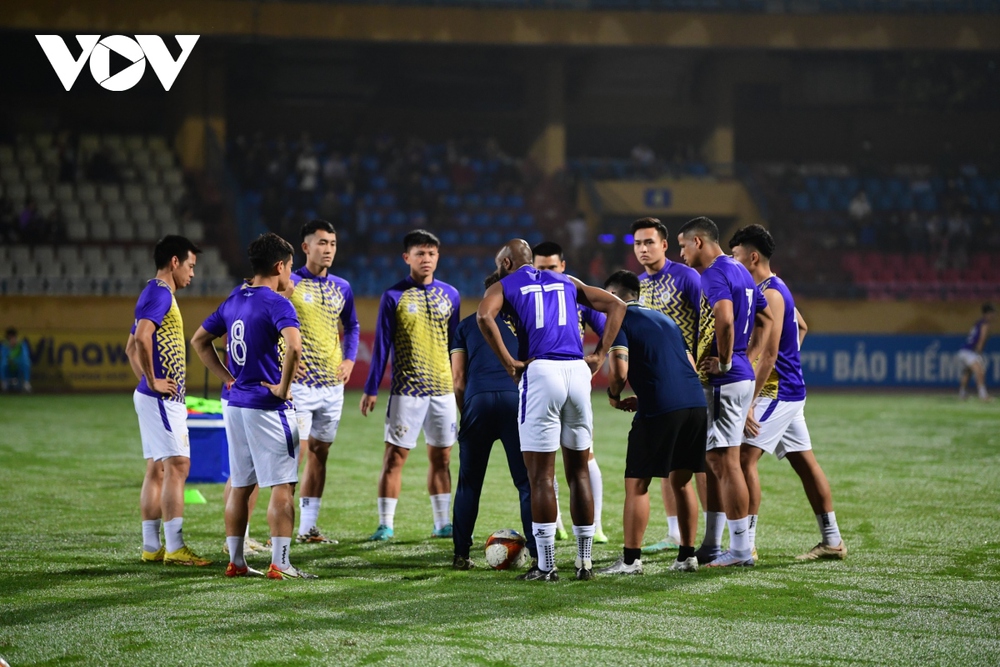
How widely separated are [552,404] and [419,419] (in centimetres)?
227

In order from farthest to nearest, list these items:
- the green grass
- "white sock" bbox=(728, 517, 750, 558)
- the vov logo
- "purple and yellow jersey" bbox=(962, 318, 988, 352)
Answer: the vov logo < "purple and yellow jersey" bbox=(962, 318, 988, 352) < "white sock" bbox=(728, 517, 750, 558) < the green grass

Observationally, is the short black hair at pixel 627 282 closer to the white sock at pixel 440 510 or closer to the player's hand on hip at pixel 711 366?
the player's hand on hip at pixel 711 366

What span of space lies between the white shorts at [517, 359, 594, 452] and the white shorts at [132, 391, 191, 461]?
8.04 feet

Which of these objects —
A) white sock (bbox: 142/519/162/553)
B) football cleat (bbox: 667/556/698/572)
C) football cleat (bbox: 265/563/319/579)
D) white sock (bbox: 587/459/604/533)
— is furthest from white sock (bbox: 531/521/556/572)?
white sock (bbox: 142/519/162/553)

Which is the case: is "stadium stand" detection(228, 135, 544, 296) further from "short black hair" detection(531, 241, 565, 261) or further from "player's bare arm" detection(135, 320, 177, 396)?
"player's bare arm" detection(135, 320, 177, 396)

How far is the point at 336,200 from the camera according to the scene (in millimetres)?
31812

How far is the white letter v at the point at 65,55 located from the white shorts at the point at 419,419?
2514 cm

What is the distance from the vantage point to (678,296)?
7.88 meters

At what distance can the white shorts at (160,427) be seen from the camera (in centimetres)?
770

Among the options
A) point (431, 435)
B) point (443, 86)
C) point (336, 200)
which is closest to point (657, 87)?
point (443, 86)

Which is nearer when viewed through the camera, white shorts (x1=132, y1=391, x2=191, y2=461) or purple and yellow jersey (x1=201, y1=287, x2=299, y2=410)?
purple and yellow jersey (x1=201, y1=287, x2=299, y2=410)

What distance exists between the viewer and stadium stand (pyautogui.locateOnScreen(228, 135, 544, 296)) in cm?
3080

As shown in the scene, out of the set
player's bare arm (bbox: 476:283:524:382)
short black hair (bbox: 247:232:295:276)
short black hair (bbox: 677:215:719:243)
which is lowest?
player's bare arm (bbox: 476:283:524:382)

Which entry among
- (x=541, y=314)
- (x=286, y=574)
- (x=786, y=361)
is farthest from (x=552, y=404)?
(x=786, y=361)
